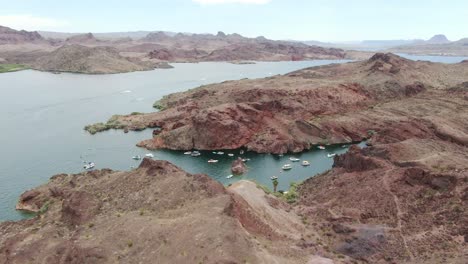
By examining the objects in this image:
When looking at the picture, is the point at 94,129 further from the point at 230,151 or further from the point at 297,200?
the point at 297,200

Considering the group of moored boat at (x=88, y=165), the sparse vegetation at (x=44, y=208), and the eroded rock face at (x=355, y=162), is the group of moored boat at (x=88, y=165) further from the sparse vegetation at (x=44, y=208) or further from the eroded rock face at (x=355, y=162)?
the eroded rock face at (x=355, y=162)

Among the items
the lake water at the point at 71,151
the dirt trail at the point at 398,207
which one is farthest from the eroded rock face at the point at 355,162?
the lake water at the point at 71,151

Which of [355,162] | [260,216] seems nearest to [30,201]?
[260,216]

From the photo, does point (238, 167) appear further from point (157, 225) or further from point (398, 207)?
point (157, 225)

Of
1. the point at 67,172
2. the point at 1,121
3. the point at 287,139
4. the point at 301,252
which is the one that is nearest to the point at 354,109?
the point at 287,139

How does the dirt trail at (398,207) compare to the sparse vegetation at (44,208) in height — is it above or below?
above

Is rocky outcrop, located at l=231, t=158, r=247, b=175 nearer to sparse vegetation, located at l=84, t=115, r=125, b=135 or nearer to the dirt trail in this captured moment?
the dirt trail

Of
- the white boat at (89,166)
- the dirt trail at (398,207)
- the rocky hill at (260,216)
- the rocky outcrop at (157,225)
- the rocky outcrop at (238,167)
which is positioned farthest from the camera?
the white boat at (89,166)
